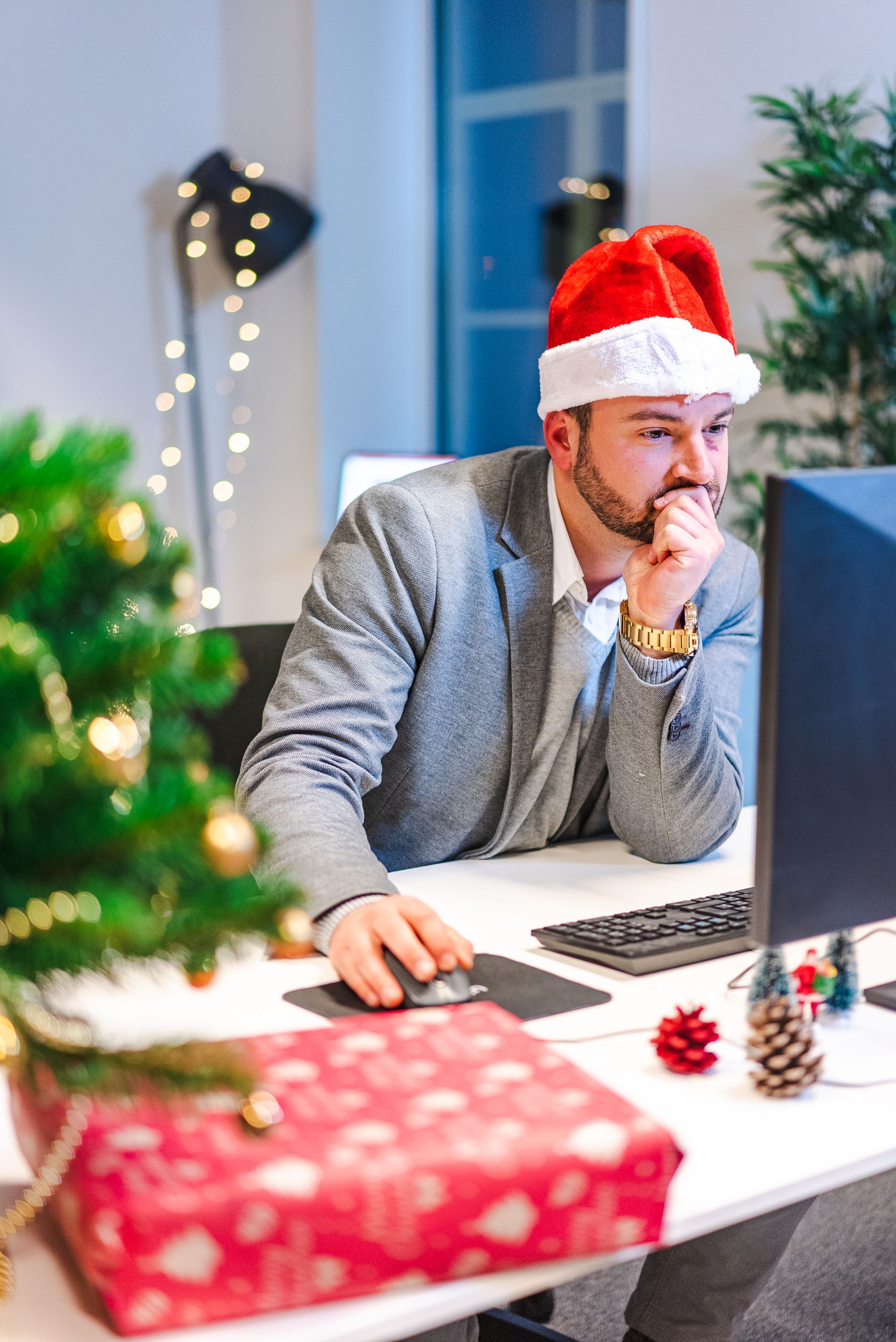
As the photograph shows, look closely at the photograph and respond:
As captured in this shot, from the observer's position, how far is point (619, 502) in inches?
62.2

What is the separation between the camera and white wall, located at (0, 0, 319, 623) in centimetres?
388

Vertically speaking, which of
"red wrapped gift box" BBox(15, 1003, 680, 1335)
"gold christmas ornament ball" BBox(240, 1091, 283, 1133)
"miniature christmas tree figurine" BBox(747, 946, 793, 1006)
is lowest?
"miniature christmas tree figurine" BBox(747, 946, 793, 1006)

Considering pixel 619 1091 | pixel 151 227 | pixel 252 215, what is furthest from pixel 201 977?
pixel 151 227

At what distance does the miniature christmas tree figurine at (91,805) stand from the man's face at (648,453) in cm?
105

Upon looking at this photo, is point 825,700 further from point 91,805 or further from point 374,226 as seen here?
point 374,226

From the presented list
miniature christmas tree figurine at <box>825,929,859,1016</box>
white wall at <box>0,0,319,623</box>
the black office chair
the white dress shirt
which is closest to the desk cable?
miniature christmas tree figurine at <box>825,929,859,1016</box>

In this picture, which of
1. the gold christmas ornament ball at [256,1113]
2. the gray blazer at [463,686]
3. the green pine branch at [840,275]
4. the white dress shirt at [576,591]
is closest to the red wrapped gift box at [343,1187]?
the gold christmas ornament ball at [256,1113]

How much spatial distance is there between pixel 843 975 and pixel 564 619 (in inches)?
26.1

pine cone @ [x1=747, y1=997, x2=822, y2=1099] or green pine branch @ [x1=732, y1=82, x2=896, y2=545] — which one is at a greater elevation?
green pine branch @ [x1=732, y1=82, x2=896, y2=545]

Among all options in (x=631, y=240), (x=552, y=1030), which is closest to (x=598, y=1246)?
(x=552, y=1030)

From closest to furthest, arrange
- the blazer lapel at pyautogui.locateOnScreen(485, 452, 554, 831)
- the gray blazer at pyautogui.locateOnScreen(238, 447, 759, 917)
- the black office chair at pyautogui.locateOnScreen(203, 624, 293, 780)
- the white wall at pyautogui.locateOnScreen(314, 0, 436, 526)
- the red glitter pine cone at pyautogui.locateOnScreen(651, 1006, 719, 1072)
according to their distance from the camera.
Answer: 1. the red glitter pine cone at pyautogui.locateOnScreen(651, 1006, 719, 1072)
2. the gray blazer at pyautogui.locateOnScreen(238, 447, 759, 917)
3. the blazer lapel at pyautogui.locateOnScreen(485, 452, 554, 831)
4. the black office chair at pyautogui.locateOnScreen(203, 624, 293, 780)
5. the white wall at pyautogui.locateOnScreen(314, 0, 436, 526)

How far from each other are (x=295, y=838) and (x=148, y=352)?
3.21m

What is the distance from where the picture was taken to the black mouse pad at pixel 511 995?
3.39 ft

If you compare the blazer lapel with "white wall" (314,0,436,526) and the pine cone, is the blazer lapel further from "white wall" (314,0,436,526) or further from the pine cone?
"white wall" (314,0,436,526)
